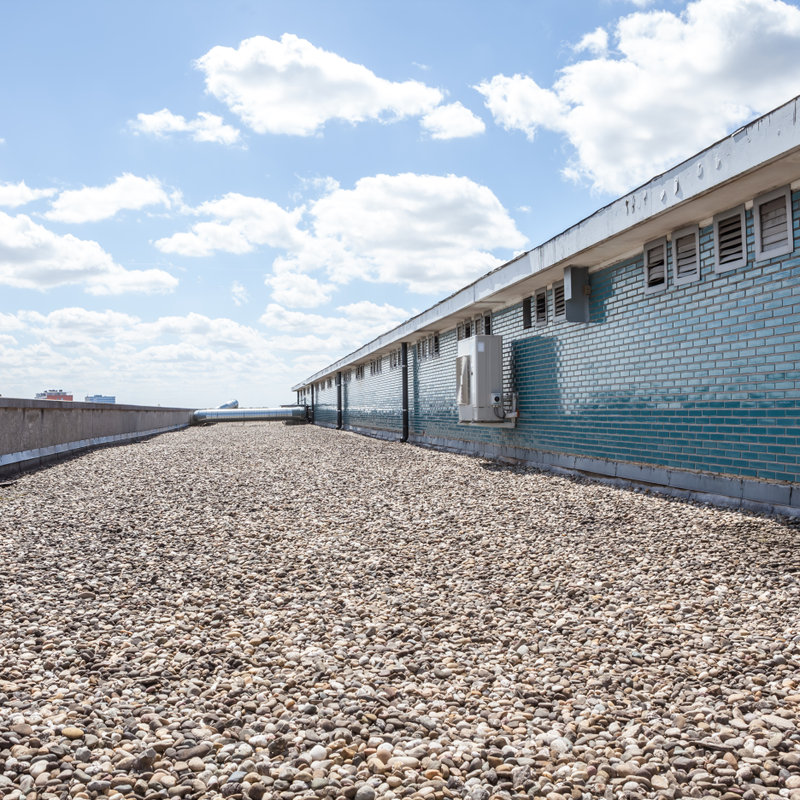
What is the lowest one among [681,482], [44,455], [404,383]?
[681,482]

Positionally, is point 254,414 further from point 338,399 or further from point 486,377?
point 486,377

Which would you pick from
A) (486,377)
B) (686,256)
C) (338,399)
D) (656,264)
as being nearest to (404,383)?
(486,377)

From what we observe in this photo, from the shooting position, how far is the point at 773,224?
7.03 metres

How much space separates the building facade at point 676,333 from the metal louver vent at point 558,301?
0.04 m

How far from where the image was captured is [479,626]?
388 centimetres

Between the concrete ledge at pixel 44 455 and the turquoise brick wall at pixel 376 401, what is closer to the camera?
the concrete ledge at pixel 44 455

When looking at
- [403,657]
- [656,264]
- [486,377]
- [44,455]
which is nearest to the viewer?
[403,657]

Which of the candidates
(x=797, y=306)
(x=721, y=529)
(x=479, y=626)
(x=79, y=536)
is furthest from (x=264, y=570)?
(x=797, y=306)

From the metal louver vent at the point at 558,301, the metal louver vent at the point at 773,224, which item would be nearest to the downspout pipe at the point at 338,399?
the metal louver vent at the point at 558,301

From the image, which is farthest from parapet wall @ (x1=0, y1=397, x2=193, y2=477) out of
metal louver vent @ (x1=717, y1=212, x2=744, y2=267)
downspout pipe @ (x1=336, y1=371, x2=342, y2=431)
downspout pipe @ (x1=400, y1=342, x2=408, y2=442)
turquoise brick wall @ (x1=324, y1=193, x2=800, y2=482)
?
downspout pipe @ (x1=336, y1=371, x2=342, y2=431)

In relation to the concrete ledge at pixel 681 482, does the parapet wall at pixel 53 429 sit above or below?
above

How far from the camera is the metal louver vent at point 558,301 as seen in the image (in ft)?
39.2

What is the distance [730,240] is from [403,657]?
663cm

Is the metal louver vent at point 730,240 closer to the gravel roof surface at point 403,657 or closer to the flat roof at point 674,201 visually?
the flat roof at point 674,201
